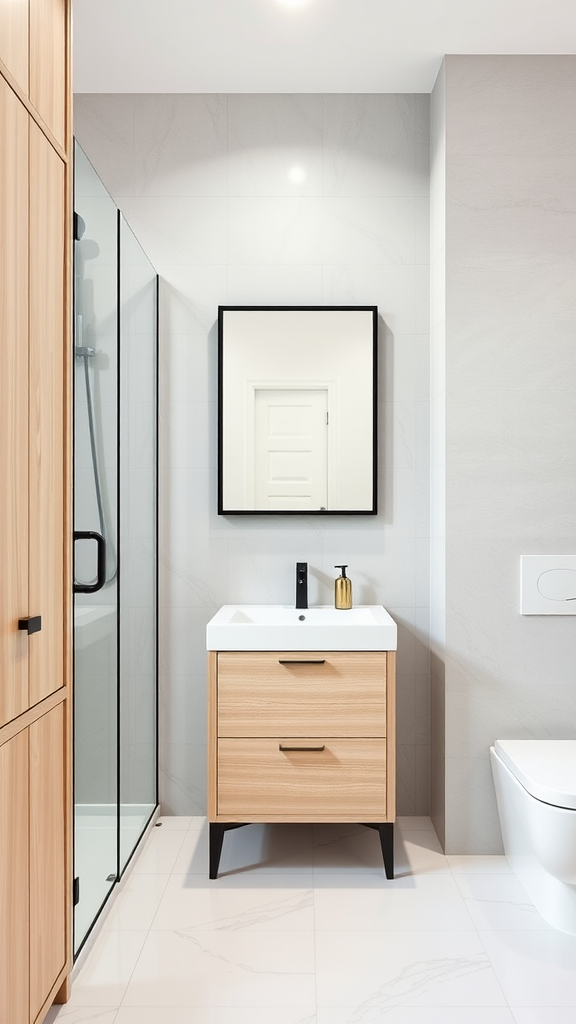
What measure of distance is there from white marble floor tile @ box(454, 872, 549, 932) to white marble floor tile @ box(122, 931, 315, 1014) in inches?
20.1

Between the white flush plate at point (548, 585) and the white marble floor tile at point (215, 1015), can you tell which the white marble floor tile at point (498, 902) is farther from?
Answer: the white flush plate at point (548, 585)

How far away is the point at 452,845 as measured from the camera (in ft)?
8.68

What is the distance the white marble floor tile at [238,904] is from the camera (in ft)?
7.22

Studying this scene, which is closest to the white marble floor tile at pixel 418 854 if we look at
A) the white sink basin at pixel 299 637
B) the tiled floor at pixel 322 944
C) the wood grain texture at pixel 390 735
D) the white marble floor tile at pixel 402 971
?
Result: the tiled floor at pixel 322 944

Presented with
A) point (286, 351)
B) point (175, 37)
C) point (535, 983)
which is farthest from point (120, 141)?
point (535, 983)

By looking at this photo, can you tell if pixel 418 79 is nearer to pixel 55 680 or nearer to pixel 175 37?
pixel 175 37

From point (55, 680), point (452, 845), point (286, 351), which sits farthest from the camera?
point (286, 351)

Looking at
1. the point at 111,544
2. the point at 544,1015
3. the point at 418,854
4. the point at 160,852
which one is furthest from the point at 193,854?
the point at 544,1015

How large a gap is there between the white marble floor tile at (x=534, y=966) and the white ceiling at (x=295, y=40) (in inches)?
105

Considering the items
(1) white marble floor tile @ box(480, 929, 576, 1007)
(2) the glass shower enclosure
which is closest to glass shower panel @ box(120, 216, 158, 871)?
(2) the glass shower enclosure

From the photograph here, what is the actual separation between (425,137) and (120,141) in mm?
1133

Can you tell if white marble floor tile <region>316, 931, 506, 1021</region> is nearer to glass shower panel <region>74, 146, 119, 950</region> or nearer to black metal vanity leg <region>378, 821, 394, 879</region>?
black metal vanity leg <region>378, 821, 394, 879</region>

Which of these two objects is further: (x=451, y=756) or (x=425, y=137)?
(x=425, y=137)

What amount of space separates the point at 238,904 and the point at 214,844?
20cm
